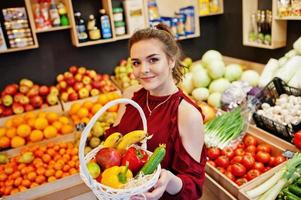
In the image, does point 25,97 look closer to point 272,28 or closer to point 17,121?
point 17,121

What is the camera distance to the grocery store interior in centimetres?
175

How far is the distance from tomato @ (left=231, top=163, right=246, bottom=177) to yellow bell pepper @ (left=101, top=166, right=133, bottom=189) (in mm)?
1116

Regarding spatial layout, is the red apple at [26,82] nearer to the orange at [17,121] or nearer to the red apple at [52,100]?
the red apple at [52,100]

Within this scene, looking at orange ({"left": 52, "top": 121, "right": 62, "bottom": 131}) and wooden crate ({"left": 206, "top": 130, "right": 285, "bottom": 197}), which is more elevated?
orange ({"left": 52, "top": 121, "right": 62, "bottom": 131})

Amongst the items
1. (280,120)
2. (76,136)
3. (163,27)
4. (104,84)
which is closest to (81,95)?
(104,84)

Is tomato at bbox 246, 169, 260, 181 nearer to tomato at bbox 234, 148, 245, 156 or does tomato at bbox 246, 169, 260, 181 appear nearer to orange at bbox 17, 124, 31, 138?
tomato at bbox 234, 148, 245, 156

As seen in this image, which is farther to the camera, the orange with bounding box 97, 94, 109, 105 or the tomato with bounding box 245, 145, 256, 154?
the orange with bounding box 97, 94, 109, 105

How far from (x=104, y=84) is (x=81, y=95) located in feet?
0.85

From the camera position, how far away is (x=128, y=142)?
95cm

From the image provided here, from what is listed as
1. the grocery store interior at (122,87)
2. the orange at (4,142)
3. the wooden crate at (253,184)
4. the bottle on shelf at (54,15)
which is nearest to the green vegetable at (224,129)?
the grocery store interior at (122,87)

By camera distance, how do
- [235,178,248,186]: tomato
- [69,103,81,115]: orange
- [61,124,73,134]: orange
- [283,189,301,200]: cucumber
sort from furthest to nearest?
[69,103,81,115]: orange → [61,124,73,134]: orange → [235,178,248,186]: tomato → [283,189,301,200]: cucumber

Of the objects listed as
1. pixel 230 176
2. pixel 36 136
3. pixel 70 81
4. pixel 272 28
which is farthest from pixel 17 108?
pixel 272 28

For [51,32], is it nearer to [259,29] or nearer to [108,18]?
[108,18]

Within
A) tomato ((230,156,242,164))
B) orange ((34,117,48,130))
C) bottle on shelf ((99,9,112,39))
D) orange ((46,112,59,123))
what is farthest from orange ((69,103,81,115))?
tomato ((230,156,242,164))
